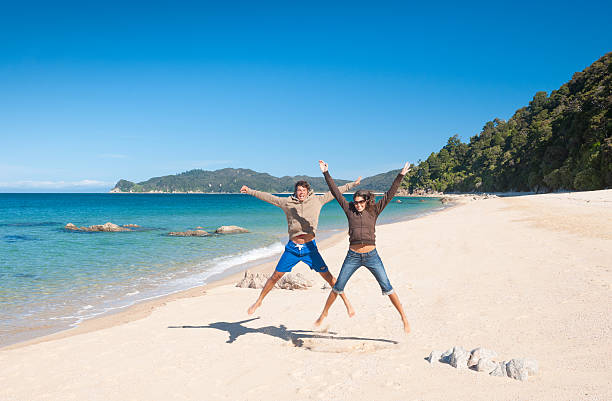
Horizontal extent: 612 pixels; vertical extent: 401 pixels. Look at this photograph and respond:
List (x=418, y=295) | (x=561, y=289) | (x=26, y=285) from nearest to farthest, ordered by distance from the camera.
Result: (x=561, y=289) < (x=418, y=295) < (x=26, y=285)

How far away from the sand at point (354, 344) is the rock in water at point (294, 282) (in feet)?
0.80

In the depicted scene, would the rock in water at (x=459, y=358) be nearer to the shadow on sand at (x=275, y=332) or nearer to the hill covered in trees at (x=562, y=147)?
the shadow on sand at (x=275, y=332)

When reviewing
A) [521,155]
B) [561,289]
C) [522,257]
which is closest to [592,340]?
[561,289]

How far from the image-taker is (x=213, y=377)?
436cm

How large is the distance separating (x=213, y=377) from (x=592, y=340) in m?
4.38

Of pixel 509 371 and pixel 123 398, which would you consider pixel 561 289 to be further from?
pixel 123 398

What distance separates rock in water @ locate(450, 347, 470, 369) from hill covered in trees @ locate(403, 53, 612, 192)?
A: 43154 mm

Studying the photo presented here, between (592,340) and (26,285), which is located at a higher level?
(592,340)

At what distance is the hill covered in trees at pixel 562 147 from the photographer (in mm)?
40562

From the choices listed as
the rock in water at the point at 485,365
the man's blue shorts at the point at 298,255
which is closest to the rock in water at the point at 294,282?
the man's blue shorts at the point at 298,255

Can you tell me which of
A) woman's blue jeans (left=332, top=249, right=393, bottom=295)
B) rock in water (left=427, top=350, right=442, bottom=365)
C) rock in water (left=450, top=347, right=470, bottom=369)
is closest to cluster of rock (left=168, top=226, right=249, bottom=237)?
woman's blue jeans (left=332, top=249, right=393, bottom=295)

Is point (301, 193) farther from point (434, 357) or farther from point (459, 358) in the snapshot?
point (459, 358)

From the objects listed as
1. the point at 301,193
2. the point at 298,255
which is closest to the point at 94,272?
the point at 298,255

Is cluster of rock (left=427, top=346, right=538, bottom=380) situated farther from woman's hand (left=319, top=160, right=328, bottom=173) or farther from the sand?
woman's hand (left=319, top=160, right=328, bottom=173)
